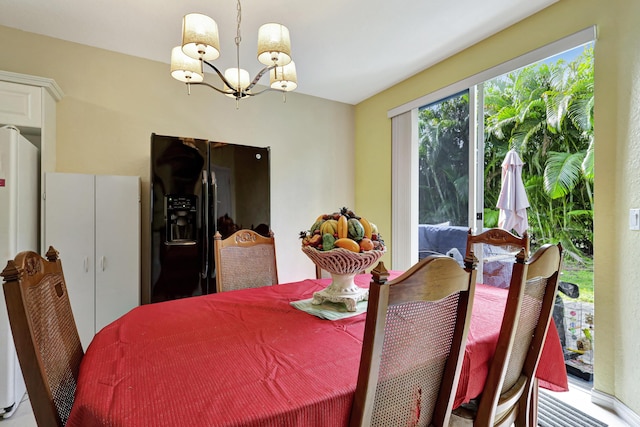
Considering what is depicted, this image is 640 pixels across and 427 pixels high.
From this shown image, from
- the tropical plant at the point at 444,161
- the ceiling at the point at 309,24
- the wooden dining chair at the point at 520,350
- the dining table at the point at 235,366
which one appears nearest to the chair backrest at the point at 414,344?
the dining table at the point at 235,366

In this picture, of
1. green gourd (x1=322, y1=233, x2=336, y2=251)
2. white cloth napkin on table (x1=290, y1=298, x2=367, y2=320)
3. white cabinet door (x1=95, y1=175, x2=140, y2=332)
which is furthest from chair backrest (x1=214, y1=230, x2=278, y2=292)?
white cabinet door (x1=95, y1=175, x2=140, y2=332)

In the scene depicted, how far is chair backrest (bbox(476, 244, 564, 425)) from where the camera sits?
0.95 m

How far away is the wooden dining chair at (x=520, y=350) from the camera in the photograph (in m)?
0.95

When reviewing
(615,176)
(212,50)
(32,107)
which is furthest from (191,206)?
(615,176)

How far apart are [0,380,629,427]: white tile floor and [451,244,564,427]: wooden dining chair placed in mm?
971

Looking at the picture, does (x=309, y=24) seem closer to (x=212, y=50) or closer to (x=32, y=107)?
(x=212, y=50)

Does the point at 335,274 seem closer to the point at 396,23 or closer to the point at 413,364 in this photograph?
the point at 413,364

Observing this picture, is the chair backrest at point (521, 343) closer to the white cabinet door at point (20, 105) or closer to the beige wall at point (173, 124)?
the beige wall at point (173, 124)

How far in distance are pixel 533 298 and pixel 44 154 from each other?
3.17 metres

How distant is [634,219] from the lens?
1691 millimetres

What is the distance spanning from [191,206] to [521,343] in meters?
2.43

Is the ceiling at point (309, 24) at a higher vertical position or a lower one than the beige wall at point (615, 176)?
higher

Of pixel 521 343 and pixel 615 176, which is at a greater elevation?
pixel 615 176

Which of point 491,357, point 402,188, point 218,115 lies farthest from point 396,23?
point 491,357
